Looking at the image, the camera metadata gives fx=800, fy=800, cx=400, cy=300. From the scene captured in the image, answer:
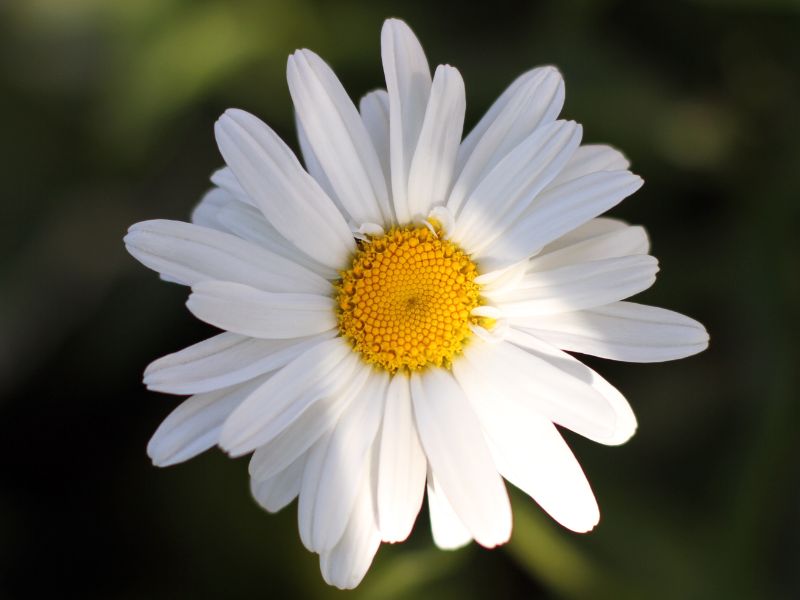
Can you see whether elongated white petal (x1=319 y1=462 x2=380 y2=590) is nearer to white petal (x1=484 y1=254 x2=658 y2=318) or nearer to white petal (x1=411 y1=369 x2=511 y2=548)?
white petal (x1=411 y1=369 x2=511 y2=548)

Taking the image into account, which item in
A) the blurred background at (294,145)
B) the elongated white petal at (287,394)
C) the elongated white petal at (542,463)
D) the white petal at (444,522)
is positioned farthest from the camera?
the blurred background at (294,145)

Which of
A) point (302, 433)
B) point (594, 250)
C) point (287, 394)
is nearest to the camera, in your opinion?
Answer: point (287, 394)

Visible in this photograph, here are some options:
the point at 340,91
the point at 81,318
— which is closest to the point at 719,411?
the point at 340,91

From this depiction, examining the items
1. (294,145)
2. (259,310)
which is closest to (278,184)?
(259,310)

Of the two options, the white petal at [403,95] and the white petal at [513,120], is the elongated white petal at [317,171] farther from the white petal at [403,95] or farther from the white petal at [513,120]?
the white petal at [513,120]

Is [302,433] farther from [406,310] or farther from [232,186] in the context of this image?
[232,186]

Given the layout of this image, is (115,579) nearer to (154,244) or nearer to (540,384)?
(154,244)

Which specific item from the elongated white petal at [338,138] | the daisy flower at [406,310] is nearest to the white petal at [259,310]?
the daisy flower at [406,310]
